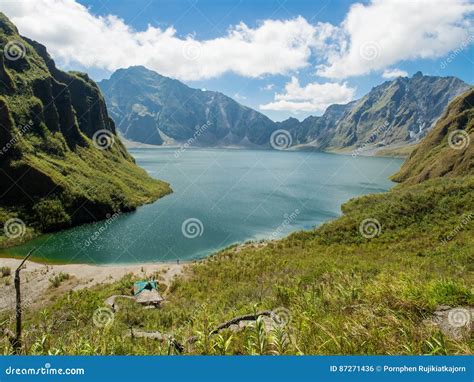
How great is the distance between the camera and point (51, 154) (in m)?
81.8

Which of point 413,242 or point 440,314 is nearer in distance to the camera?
point 440,314

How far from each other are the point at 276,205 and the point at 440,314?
78.5 meters

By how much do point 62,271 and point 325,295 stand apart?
37102 mm

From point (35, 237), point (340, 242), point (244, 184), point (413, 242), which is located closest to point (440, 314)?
point (413, 242)

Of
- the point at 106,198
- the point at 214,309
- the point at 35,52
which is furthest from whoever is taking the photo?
the point at 35,52

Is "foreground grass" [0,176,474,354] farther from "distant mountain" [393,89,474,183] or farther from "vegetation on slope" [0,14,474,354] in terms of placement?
"distant mountain" [393,89,474,183]

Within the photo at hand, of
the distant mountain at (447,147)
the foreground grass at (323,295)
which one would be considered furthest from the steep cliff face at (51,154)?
the distant mountain at (447,147)

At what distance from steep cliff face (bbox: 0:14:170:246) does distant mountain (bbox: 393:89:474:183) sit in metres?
79.7

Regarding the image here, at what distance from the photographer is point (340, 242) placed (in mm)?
46188

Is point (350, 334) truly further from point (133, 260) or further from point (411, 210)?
point (411, 210)

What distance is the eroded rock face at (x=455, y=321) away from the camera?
8.30 meters

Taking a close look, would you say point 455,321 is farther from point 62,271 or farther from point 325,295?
point 62,271

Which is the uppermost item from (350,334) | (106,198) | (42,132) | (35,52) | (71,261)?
(35,52)

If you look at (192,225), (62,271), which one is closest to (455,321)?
(62,271)
